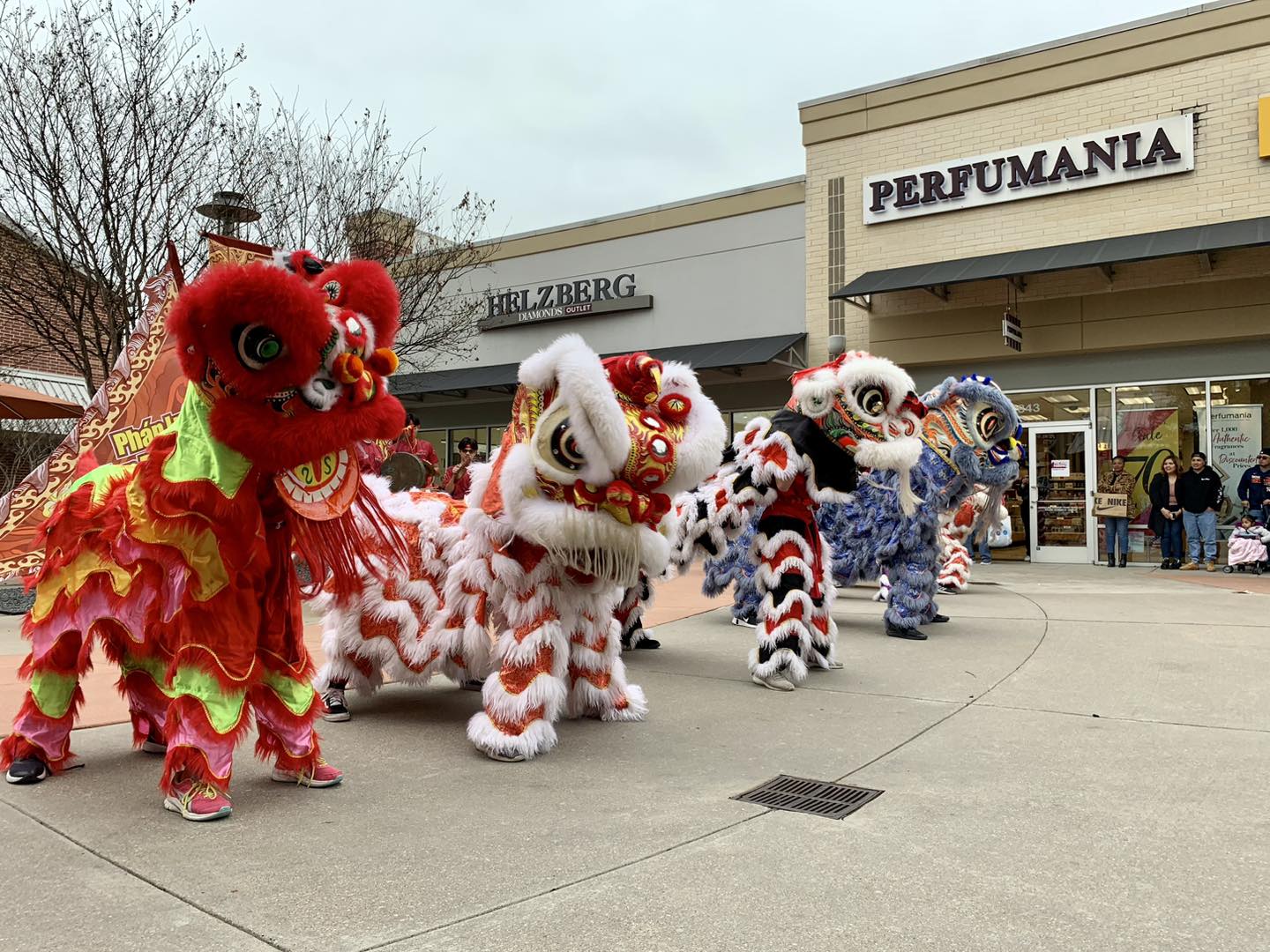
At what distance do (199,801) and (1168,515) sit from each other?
13.5m

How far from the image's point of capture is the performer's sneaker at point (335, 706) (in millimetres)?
Answer: 4605

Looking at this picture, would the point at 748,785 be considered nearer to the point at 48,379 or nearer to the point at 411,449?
the point at 411,449

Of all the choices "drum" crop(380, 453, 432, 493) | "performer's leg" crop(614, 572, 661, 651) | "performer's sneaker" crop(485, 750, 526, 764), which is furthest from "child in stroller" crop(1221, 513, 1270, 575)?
"performer's sneaker" crop(485, 750, 526, 764)

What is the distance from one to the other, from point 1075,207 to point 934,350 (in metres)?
2.88

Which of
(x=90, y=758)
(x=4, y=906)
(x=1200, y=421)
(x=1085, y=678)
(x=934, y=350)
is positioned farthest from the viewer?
(x=934, y=350)

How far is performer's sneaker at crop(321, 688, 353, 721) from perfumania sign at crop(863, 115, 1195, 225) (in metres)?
13.1

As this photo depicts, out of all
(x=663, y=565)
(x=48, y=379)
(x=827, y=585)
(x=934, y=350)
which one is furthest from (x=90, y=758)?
(x=48, y=379)

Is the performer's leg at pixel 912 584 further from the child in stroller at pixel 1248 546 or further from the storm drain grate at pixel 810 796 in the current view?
the child in stroller at pixel 1248 546

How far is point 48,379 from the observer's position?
16.7 metres

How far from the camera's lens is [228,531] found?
10.5 ft

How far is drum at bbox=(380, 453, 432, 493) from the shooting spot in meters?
8.90

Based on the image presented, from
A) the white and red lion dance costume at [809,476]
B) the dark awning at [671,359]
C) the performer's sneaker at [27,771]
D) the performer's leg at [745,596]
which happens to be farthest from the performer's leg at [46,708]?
the dark awning at [671,359]

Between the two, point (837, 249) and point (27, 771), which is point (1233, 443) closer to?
point (837, 249)

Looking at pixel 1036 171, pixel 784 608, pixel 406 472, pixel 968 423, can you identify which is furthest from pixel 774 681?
pixel 1036 171
